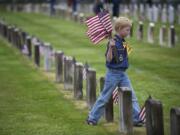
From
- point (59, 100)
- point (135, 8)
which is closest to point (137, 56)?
point (59, 100)

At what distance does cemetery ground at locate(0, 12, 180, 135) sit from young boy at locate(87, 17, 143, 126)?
507mm

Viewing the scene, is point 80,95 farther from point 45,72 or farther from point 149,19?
point 149,19

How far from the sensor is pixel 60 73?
2064cm

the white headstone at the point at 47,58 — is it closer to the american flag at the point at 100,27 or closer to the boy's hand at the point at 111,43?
the american flag at the point at 100,27

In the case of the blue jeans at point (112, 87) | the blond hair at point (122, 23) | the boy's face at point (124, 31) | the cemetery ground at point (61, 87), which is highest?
the blond hair at point (122, 23)

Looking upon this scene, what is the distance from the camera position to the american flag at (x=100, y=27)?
13.9m

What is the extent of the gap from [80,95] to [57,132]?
3704 mm

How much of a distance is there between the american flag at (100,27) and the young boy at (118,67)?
41 cm

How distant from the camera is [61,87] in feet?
65.1

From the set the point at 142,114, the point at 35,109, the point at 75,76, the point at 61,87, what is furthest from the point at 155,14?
the point at 142,114

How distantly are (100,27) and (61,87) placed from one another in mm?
6107

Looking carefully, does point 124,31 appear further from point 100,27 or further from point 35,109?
point 35,109

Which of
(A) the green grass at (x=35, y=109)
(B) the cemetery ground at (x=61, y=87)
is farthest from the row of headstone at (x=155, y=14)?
(A) the green grass at (x=35, y=109)

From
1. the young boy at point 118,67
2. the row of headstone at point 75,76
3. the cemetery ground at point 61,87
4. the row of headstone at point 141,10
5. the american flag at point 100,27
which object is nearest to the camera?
the row of headstone at point 75,76
